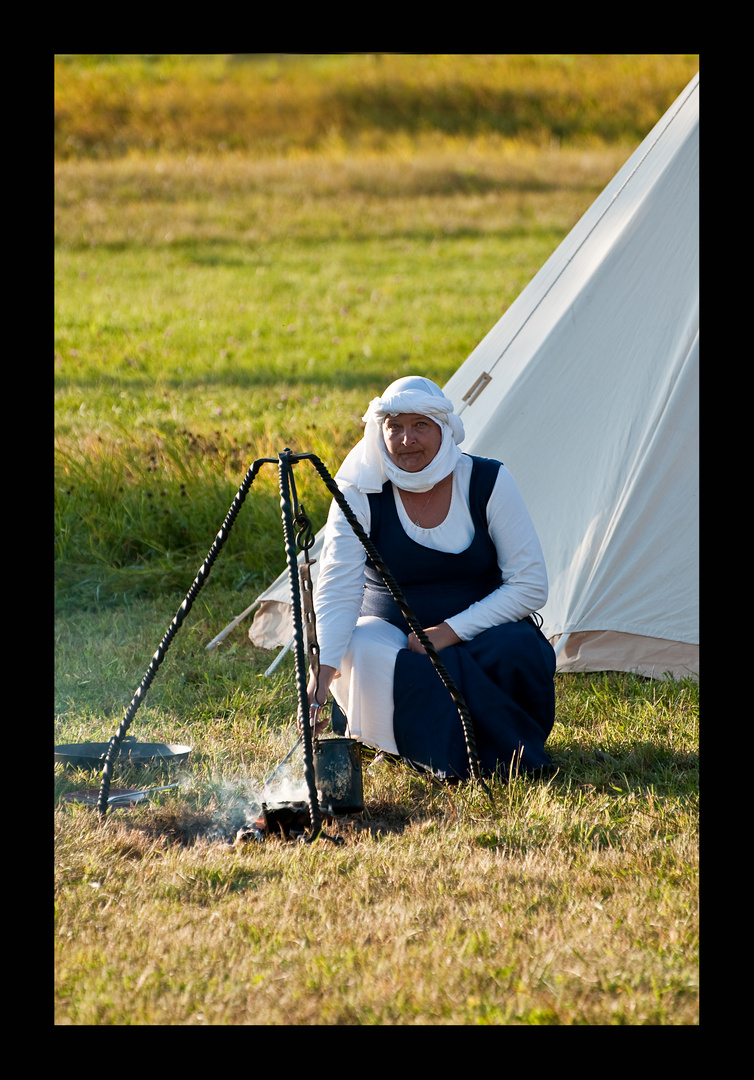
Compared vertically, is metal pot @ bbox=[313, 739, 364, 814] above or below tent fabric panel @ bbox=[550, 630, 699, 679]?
below

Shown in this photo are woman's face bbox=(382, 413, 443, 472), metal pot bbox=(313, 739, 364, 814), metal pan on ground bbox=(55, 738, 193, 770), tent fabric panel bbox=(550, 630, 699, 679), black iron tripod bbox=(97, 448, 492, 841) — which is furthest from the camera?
tent fabric panel bbox=(550, 630, 699, 679)

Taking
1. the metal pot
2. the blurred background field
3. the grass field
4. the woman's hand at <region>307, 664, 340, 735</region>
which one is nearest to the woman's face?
the woman's hand at <region>307, 664, 340, 735</region>

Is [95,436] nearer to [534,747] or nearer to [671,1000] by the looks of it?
[534,747]

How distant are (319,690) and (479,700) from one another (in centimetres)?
46

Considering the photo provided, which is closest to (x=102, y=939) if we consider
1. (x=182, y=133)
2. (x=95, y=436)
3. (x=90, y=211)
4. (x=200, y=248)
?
(x=95, y=436)

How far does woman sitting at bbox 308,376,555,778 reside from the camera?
10.2 ft

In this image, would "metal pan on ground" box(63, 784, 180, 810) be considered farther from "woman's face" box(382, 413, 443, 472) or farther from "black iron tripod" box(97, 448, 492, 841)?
"woman's face" box(382, 413, 443, 472)

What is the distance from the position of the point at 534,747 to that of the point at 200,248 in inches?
423

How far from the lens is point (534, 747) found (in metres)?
3.17

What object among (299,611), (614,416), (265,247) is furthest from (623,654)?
(265,247)

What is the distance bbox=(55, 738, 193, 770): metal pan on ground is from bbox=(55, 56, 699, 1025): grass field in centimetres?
5

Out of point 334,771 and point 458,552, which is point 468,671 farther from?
point 334,771

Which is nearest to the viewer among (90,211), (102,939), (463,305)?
(102,939)

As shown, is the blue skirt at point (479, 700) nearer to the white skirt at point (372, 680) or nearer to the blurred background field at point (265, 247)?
the white skirt at point (372, 680)
